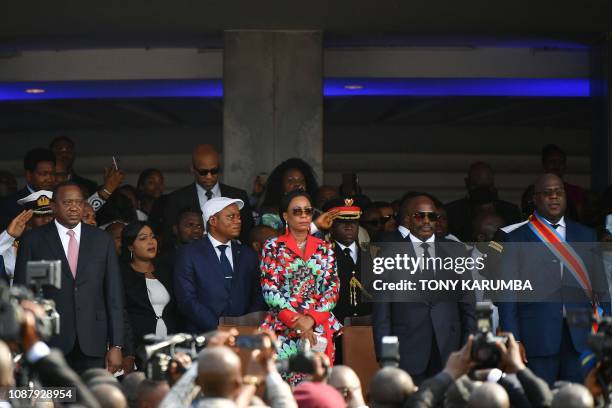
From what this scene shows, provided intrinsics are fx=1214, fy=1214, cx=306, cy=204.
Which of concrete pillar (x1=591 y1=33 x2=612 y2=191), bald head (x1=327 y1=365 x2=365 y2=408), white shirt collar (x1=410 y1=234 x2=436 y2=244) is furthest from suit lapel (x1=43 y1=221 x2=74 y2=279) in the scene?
concrete pillar (x1=591 y1=33 x2=612 y2=191)

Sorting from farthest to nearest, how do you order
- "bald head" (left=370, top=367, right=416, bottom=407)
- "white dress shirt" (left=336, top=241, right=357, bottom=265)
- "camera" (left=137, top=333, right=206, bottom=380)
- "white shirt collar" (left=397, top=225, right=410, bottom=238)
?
"white dress shirt" (left=336, top=241, right=357, bottom=265) < "white shirt collar" (left=397, top=225, right=410, bottom=238) < "camera" (left=137, top=333, right=206, bottom=380) < "bald head" (left=370, top=367, right=416, bottom=407)

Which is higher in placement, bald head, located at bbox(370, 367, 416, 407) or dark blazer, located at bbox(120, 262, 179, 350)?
dark blazer, located at bbox(120, 262, 179, 350)

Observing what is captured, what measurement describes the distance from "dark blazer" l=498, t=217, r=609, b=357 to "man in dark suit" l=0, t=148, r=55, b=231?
3622 millimetres

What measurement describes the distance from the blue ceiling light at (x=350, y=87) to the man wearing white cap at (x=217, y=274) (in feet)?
13.8

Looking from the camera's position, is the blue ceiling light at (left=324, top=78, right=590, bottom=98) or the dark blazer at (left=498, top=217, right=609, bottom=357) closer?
the dark blazer at (left=498, top=217, right=609, bottom=357)

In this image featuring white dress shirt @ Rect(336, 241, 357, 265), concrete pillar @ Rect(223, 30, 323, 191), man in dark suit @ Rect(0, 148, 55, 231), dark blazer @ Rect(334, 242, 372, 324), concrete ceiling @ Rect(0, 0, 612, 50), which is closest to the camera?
dark blazer @ Rect(334, 242, 372, 324)

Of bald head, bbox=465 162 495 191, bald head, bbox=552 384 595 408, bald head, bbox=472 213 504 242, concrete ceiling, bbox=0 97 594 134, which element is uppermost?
concrete ceiling, bbox=0 97 594 134

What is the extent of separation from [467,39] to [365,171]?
722cm

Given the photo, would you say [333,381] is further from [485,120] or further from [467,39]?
[485,120]

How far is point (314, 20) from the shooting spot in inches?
431

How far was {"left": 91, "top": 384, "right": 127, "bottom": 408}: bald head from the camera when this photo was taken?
15.4ft

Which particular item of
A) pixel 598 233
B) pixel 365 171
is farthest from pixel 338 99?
pixel 598 233

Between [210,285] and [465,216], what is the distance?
2.97 metres

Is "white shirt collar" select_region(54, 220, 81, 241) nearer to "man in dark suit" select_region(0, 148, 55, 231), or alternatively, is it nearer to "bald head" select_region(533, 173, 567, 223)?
"man in dark suit" select_region(0, 148, 55, 231)
